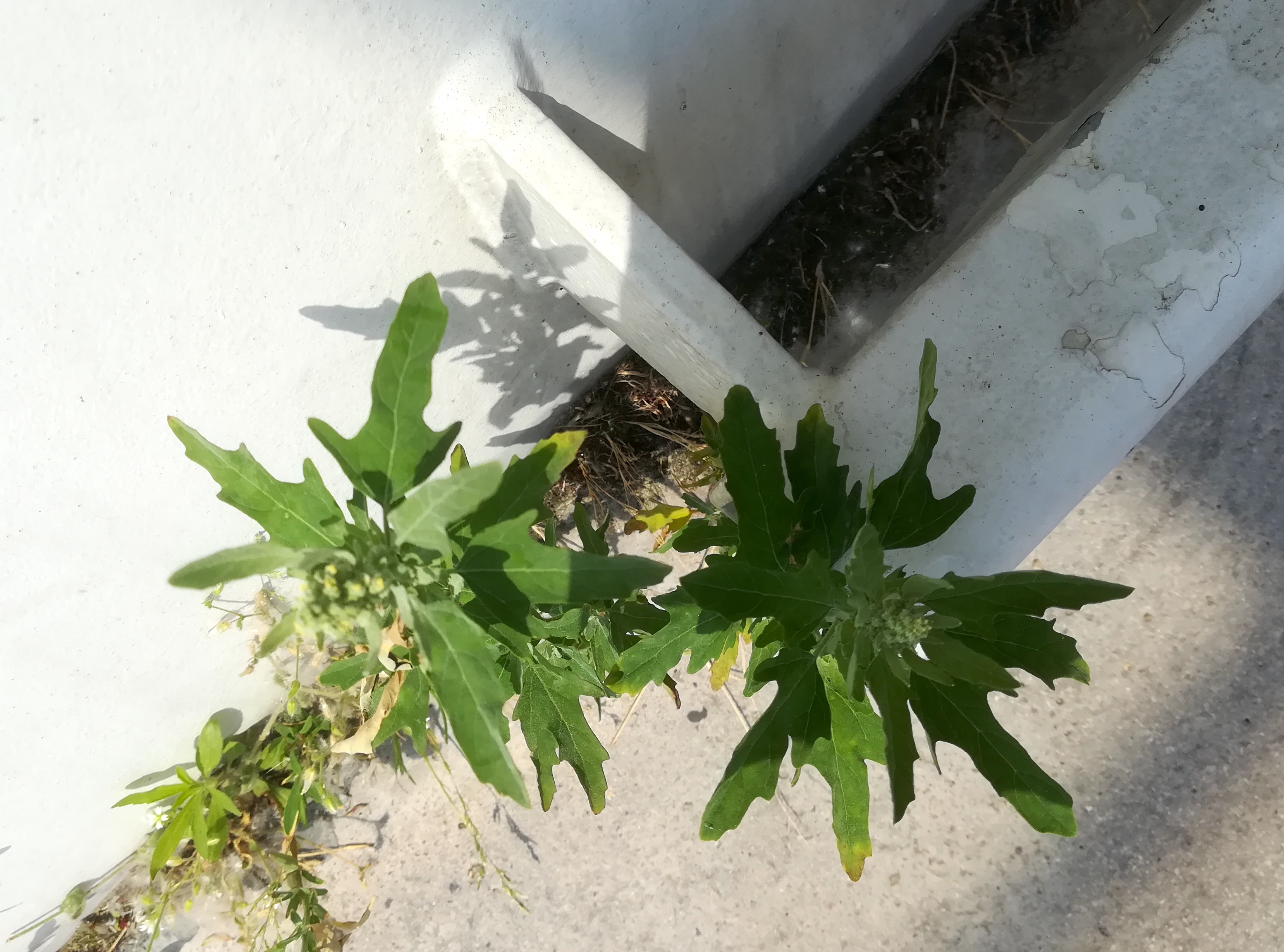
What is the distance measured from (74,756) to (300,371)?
2.97ft

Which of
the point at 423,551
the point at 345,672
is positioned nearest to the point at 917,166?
the point at 423,551

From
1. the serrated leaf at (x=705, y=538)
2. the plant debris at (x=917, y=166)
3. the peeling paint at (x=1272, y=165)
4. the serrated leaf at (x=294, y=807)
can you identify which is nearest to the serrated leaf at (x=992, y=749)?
the serrated leaf at (x=705, y=538)

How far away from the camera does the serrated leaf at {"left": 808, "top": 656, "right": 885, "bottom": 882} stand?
101cm

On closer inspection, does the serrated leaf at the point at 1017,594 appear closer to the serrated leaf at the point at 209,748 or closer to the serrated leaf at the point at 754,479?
the serrated leaf at the point at 754,479

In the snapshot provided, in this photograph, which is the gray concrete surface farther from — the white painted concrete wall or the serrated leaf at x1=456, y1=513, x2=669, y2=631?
the serrated leaf at x1=456, y1=513, x2=669, y2=631

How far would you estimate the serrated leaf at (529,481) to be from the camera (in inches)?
32.9

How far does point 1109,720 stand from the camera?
172 centimetres

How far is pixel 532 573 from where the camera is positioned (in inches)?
31.7

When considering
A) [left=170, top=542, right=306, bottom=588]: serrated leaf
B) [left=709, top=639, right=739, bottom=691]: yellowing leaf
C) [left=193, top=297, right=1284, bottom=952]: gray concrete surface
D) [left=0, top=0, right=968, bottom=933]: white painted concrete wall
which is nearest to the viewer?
[left=170, top=542, right=306, bottom=588]: serrated leaf

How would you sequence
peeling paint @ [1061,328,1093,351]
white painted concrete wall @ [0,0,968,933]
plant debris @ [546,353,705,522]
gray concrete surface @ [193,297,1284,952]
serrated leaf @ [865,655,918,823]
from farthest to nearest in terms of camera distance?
plant debris @ [546,353,705,522] → gray concrete surface @ [193,297,1284,952] → peeling paint @ [1061,328,1093,351] → serrated leaf @ [865,655,918,823] → white painted concrete wall @ [0,0,968,933]

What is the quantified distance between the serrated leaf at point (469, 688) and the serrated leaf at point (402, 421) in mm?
149

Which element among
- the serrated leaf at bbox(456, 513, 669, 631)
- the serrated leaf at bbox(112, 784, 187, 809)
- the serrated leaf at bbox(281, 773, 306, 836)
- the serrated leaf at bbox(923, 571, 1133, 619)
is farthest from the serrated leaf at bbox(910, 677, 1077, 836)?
the serrated leaf at bbox(112, 784, 187, 809)

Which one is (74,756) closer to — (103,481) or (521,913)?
(103,481)

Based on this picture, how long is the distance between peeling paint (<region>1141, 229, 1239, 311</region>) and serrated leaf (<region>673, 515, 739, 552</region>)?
0.73 m
